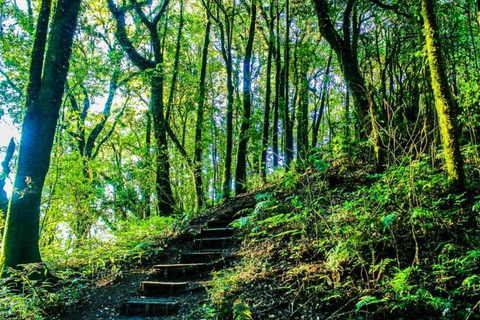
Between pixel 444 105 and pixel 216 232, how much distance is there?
19.1 feet

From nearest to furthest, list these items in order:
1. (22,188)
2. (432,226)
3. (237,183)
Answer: (432,226)
(22,188)
(237,183)

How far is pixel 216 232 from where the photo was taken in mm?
8266

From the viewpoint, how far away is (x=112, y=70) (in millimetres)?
Answer: 12555

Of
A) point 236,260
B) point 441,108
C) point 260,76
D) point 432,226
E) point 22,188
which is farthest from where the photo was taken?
point 260,76

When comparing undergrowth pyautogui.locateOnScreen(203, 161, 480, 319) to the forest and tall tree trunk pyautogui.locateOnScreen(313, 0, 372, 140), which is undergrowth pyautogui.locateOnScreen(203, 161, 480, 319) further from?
tall tree trunk pyautogui.locateOnScreen(313, 0, 372, 140)

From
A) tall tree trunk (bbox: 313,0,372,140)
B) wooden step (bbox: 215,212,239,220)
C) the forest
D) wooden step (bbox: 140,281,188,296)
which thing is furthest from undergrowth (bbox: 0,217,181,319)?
tall tree trunk (bbox: 313,0,372,140)

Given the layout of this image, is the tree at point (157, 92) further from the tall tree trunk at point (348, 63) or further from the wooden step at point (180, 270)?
the tall tree trunk at point (348, 63)

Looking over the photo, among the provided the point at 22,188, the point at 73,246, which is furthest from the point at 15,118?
the point at 22,188

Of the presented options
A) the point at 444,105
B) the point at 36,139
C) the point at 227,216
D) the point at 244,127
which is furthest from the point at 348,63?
the point at 36,139

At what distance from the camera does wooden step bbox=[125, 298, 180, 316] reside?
5.17m

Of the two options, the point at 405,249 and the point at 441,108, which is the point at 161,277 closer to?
the point at 405,249

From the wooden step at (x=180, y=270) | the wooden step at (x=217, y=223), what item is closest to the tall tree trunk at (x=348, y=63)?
the wooden step at (x=217, y=223)

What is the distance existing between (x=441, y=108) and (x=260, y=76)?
57.6ft

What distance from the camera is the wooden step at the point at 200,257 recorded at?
697 centimetres
